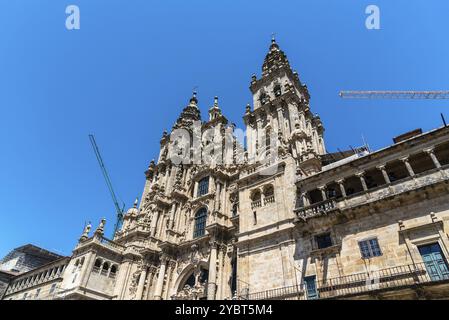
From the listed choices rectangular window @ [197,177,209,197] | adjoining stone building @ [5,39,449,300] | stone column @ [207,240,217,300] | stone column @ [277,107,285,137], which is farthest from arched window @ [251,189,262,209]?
rectangular window @ [197,177,209,197]

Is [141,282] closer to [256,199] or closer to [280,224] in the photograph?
[256,199]

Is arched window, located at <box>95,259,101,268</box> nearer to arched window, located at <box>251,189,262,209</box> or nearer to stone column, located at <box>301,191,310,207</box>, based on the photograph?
arched window, located at <box>251,189,262,209</box>

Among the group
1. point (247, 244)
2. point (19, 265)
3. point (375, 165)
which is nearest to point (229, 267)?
point (247, 244)

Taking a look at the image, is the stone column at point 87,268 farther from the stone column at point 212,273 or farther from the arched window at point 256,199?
the arched window at point 256,199

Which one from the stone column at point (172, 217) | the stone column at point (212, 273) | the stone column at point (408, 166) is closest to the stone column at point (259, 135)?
the stone column at point (212, 273)

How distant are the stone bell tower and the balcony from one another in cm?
787

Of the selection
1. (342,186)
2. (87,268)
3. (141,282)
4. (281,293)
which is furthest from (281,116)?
(87,268)

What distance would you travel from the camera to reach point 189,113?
63031mm

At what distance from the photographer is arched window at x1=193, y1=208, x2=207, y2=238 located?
3716 cm

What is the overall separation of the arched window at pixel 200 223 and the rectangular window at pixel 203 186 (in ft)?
8.73

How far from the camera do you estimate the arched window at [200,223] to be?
37.2 meters

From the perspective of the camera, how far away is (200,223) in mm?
38312

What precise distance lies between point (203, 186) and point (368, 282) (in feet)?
90.5
